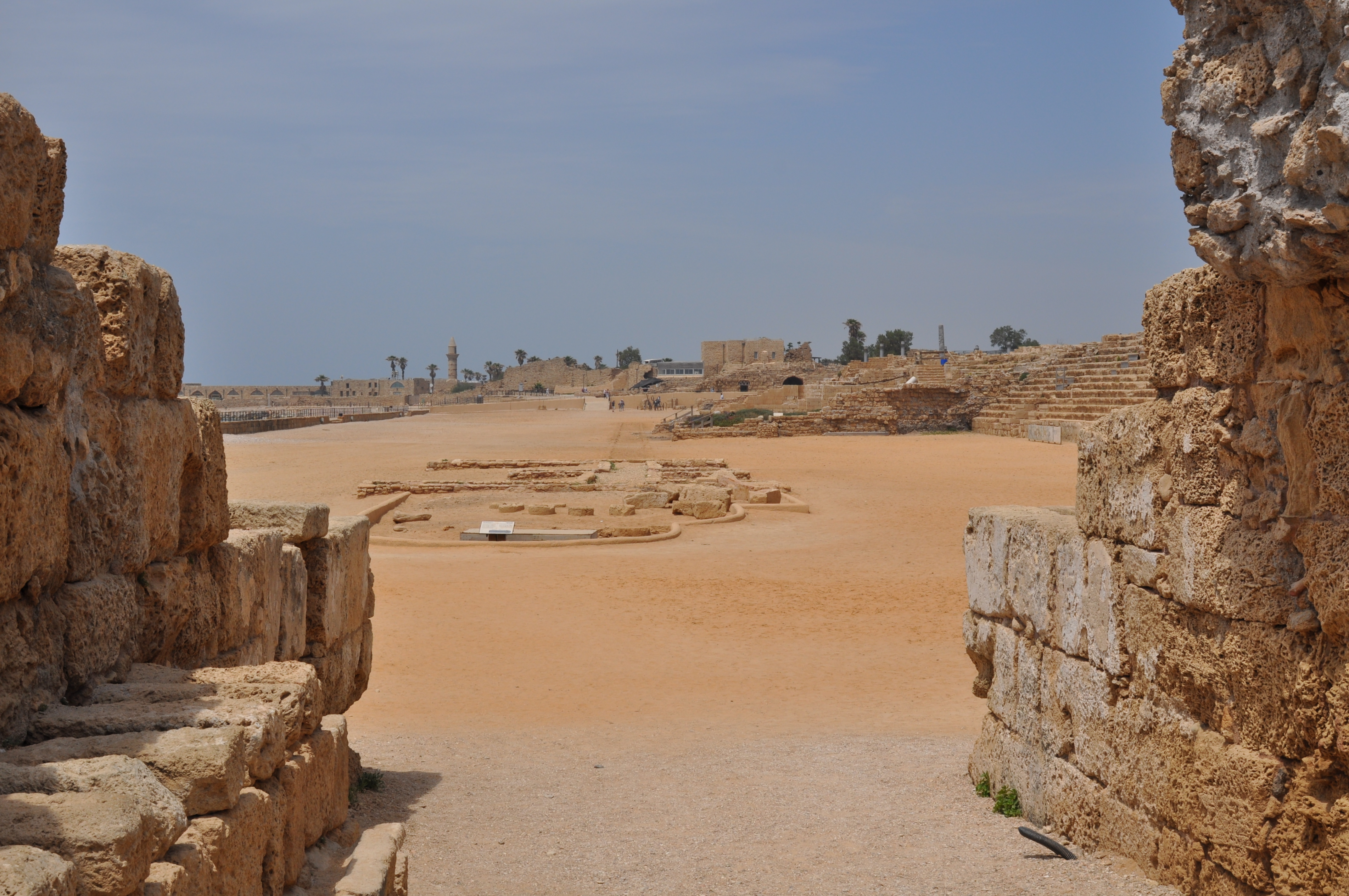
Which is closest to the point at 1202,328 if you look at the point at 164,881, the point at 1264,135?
the point at 1264,135

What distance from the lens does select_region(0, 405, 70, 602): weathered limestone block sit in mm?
2934

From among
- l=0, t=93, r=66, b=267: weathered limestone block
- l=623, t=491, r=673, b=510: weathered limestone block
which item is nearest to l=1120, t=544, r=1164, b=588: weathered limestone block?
l=0, t=93, r=66, b=267: weathered limestone block

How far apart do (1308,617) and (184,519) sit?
13.4 ft

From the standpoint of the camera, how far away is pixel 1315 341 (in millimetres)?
3695

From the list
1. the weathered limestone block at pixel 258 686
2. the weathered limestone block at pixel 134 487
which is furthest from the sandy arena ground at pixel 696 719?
the weathered limestone block at pixel 134 487

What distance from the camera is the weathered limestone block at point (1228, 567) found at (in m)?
3.87

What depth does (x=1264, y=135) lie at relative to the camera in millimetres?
3516

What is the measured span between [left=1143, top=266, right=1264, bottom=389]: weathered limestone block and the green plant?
2.24 meters

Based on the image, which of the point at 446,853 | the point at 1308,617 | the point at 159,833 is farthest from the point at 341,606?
the point at 1308,617

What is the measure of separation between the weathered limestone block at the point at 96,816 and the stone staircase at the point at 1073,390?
28983 mm

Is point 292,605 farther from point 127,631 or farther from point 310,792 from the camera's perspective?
point 310,792

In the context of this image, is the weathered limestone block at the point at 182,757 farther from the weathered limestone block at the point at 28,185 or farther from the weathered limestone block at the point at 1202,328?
the weathered limestone block at the point at 1202,328

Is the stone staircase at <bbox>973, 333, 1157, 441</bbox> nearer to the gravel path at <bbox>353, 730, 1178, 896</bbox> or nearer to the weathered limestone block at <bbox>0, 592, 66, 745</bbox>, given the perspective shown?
the gravel path at <bbox>353, 730, 1178, 896</bbox>

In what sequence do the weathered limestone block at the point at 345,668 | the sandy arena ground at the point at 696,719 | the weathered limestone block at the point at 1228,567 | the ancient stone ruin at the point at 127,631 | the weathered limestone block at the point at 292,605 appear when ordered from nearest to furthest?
the ancient stone ruin at the point at 127,631 → the weathered limestone block at the point at 1228,567 → the sandy arena ground at the point at 696,719 → the weathered limestone block at the point at 292,605 → the weathered limestone block at the point at 345,668
